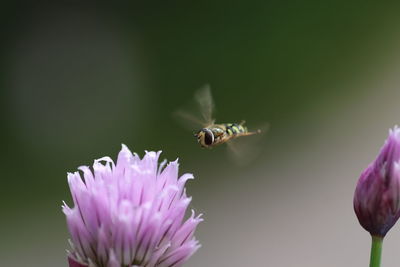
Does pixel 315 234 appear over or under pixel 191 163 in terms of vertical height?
under

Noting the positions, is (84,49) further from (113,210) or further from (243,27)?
(113,210)

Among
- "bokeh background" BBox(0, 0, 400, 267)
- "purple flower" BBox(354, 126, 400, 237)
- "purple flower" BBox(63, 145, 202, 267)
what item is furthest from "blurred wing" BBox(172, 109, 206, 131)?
"bokeh background" BBox(0, 0, 400, 267)

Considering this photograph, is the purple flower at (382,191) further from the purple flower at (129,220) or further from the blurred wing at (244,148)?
the blurred wing at (244,148)

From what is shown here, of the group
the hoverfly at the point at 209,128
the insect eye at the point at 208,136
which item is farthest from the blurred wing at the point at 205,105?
the insect eye at the point at 208,136

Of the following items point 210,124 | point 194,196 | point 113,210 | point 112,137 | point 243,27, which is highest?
point 243,27

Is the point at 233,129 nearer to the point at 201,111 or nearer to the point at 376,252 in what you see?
the point at 201,111

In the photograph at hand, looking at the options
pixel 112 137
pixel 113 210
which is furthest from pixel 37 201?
pixel 113 210
